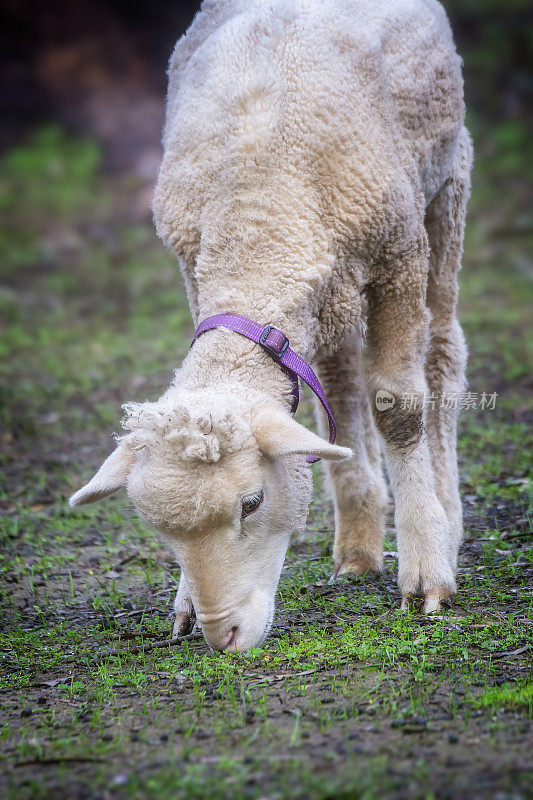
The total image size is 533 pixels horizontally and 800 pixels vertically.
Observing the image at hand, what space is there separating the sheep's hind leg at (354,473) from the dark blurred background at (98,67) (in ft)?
32.8

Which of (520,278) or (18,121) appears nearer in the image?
(520,278)

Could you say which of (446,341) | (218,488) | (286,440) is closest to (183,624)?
(218,488)

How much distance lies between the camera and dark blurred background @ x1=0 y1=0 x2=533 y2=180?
579 inches

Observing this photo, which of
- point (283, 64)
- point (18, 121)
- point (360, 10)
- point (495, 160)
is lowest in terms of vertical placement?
point (283, 64)

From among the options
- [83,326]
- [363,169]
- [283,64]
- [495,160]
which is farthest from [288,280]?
[495,160]

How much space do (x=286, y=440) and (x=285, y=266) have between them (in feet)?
2.64

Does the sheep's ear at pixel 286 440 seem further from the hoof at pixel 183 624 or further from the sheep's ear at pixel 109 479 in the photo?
the hoof at pixel 183 624

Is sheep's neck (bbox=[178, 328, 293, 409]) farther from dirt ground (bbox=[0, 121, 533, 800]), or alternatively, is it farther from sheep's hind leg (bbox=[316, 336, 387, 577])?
sheep's hind leg (bbox=[316, 336, 387, 577])

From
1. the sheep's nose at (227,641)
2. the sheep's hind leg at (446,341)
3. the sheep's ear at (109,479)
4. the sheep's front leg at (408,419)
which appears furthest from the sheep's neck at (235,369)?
the sheep's hind leg at (446,341)

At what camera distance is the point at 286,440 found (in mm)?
3428

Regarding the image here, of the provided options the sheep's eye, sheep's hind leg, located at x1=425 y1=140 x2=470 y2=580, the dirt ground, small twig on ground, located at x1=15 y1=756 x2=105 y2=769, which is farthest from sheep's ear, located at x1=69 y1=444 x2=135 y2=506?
sheep's hind leg, located at x1=425 y1=140 x2=470 y2=580

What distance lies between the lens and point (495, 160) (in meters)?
13.4

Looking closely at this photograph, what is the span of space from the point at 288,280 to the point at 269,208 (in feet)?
1.01

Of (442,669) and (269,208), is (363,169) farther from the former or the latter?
(442,669)
